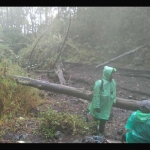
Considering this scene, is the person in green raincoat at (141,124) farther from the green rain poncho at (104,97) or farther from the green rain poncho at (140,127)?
the green rain poncho at (104,97)

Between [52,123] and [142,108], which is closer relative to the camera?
[142,108]

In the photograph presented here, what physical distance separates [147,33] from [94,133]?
10.9 meters

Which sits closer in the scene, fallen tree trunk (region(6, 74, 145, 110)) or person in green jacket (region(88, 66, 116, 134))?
person in green jacket (region(88, 66, 116, 134))

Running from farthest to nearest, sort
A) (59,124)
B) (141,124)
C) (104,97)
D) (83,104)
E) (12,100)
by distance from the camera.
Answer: (83,104) < (12,100) < (104,97) < (59,124) < (141,124)

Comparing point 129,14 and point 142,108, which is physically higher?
point 129,14

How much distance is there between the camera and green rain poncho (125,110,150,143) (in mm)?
4004

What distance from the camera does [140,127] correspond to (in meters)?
4.08

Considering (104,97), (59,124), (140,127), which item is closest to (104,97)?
(104,97)

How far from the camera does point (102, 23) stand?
1742 cm

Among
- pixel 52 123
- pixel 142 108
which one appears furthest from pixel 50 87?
pixel 142 108

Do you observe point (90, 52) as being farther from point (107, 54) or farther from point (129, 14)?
point (129, 14)

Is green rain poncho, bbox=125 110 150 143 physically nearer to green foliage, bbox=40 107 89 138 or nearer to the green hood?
green foliage, bbox=40 107 89 138

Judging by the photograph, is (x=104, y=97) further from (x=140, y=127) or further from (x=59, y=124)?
(x=140, y=127)

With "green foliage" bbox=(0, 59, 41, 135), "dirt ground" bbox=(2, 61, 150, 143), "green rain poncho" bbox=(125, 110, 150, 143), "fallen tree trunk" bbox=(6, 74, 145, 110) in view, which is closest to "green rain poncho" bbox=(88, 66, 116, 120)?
"dirt ground" bbox=(2, 61, 150, 143)
